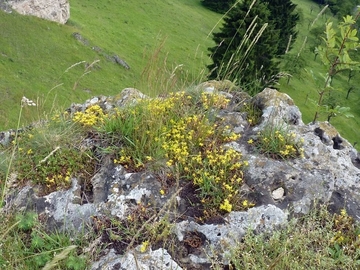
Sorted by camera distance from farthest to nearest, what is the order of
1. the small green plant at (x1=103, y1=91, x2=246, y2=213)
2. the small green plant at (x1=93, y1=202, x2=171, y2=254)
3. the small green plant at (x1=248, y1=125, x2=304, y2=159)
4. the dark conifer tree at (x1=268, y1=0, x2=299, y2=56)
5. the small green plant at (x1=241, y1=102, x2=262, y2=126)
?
the dark conifer tree at (x1=268, y1=0, x2=299, y2=56)
the small green plant at (x1=241, y1=102, x2=262, y2=126)
the small green plant at (x1=248, y1=125, x2=304, y2=159)
the small green plant at (x1=103, y1=91, x2=246, y2=213)
the small green plant at (x1=93, y1=202, x2=171, y2=254)

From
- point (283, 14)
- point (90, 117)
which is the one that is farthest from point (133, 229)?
point (283, 14)

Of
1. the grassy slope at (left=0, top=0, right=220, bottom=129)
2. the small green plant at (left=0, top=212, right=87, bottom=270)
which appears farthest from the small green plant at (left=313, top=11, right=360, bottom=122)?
the grassy slope at (left=0, top=0, right=220, bottom=129)

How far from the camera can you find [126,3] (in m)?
58.1

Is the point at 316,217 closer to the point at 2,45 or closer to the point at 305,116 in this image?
the point at 2,45

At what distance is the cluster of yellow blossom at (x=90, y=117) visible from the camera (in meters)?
5.33

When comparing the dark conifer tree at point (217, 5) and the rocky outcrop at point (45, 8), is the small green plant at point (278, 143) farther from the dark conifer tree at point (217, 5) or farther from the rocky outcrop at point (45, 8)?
the dark conifer tree at point (217, 5)

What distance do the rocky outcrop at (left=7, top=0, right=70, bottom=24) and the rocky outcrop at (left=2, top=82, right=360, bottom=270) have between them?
36.9m

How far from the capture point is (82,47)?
3916cm

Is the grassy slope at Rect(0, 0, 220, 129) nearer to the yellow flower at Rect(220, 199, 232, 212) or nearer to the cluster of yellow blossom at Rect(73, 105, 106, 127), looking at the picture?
the cluster of yellow blossom at Rect(73, 105, 106, 127)

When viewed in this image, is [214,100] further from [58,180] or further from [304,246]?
→ [304,246]

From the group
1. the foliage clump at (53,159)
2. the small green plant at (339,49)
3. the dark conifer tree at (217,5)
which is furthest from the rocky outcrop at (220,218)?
the dark conifer tree at (217,5)

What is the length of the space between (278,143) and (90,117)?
250 cm

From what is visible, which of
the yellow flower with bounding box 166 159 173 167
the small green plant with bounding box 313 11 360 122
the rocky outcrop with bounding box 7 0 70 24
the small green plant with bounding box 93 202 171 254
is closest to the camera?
the small green plant with bounding box 93 202 171 254

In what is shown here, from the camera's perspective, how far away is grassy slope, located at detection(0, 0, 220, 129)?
30.3m
